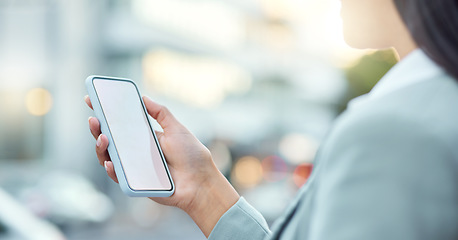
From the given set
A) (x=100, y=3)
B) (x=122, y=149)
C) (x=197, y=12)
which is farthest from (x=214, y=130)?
(x=122, y=149)

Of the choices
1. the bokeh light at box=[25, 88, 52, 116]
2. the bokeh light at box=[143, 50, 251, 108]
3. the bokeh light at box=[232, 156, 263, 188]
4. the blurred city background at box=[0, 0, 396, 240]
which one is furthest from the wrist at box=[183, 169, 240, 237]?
the bokeh light at box=[143, 50, 251, 108]

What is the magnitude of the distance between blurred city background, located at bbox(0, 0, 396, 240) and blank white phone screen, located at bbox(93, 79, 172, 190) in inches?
414

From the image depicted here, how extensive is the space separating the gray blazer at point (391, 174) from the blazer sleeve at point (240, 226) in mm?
717

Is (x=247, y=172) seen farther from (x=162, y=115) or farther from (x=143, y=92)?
(x=162, y=115)

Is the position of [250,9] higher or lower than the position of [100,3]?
lower

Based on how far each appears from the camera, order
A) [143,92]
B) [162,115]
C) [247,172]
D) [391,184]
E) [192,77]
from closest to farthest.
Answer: [391,184], [162,115], [143,92], [247,172], [192,77]

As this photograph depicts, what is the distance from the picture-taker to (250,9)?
3225 centimetres

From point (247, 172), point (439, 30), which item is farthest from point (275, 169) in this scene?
point (439, 30)

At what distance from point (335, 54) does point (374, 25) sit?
129 feet

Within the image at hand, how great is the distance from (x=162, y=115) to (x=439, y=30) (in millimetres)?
1174

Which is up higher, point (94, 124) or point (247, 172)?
point (94, 124)

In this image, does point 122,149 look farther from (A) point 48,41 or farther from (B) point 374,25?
(A) point 48,41

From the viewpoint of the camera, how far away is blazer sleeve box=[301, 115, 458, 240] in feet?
2.75

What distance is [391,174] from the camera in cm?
84
